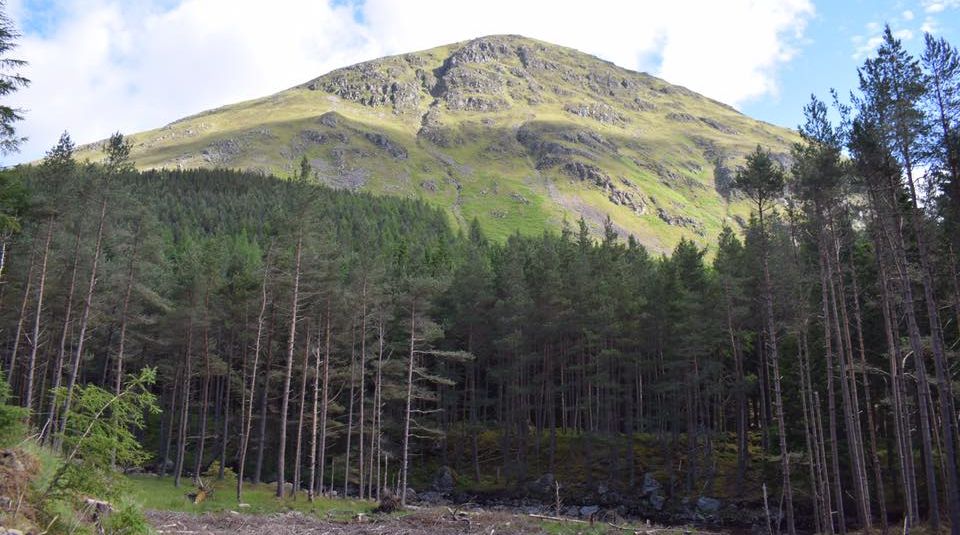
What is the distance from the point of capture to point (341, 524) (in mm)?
23047

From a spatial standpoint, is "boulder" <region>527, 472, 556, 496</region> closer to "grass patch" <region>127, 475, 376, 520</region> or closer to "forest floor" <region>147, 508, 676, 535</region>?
"grass patch" <region>127, 475, 376, 520</region>

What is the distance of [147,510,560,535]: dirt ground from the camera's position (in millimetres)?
18742

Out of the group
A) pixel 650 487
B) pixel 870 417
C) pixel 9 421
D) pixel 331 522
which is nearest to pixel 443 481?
pixel 650 487

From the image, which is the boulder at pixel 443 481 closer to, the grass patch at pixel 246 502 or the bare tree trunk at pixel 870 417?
the grass patch at pixel 246 502

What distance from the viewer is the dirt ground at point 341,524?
61.5ft

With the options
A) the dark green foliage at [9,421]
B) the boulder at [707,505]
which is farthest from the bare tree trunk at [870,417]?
the dark green foliage at [9,421]

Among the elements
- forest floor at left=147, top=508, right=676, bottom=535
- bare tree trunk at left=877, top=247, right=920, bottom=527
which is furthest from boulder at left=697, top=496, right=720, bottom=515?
forest floor at left=147, top=508, right=676, bottom=535

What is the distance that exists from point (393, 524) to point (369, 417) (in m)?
26.3

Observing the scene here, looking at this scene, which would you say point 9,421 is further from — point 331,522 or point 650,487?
point 650,487

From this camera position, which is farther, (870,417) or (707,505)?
(707,505)

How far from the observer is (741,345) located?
44.2 metres

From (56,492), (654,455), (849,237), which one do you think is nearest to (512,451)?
(654,455)

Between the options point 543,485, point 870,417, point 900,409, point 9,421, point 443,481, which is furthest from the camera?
point 443,481

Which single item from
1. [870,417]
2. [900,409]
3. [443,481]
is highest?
[900,409]
